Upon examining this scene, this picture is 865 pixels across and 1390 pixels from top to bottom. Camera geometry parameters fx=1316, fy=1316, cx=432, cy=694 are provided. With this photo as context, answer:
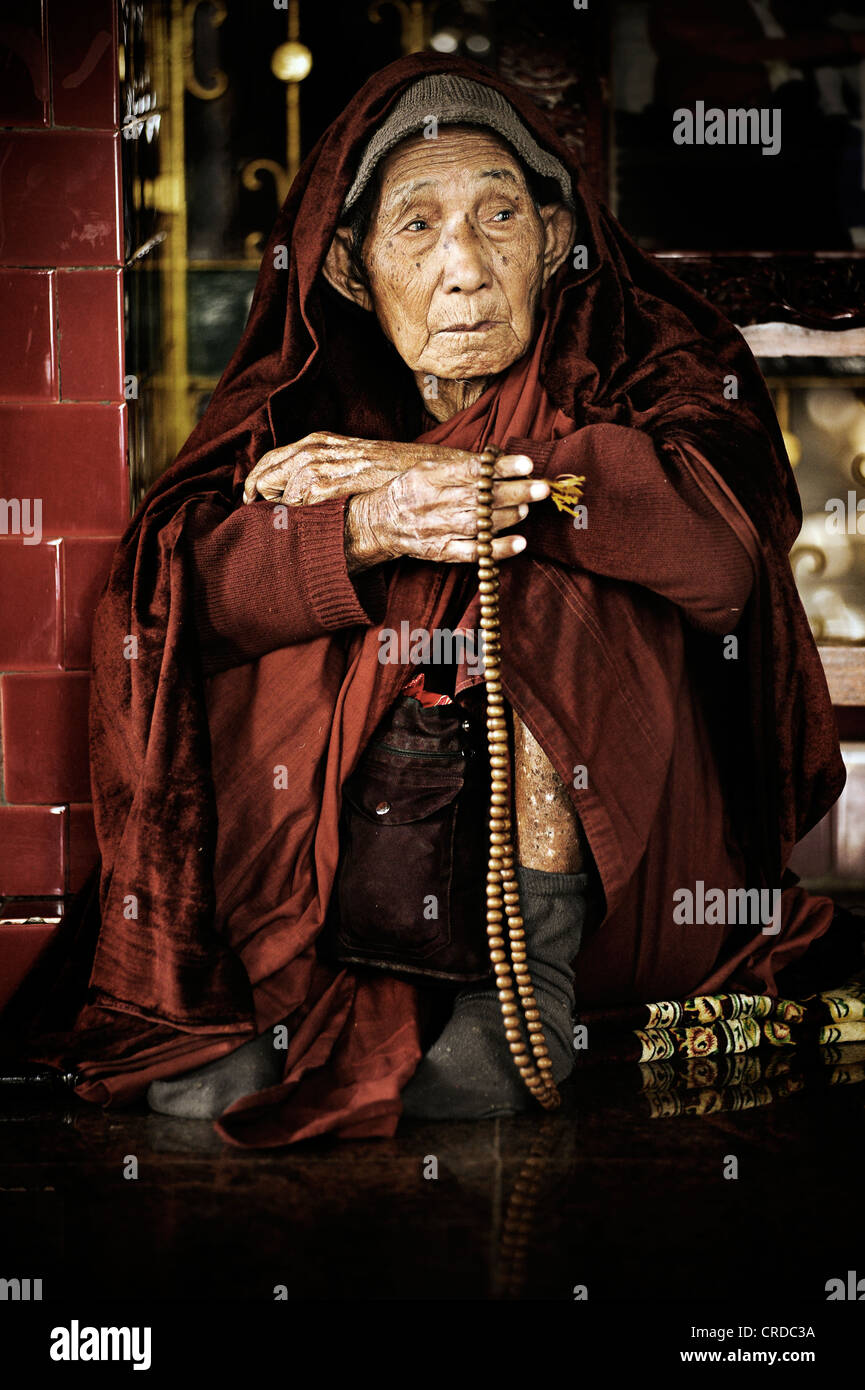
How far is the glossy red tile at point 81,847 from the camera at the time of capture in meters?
2.31

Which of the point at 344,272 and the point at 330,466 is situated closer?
the point at 330,466

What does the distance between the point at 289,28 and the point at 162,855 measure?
6.04 ft

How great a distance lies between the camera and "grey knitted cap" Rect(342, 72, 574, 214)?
2.09m

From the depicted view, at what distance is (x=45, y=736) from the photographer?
2309mm

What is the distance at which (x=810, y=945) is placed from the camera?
2.27 metres

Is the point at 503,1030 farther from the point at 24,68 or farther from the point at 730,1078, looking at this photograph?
the point at 24,68

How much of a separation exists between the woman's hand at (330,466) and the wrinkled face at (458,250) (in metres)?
0.20

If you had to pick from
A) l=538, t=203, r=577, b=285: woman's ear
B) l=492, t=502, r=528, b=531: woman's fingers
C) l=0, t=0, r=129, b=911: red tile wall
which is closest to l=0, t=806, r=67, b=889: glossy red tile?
l=0, t=0, r=129, b=911: red tile wall

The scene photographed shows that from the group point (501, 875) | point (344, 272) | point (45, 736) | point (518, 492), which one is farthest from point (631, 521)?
point (45, 736)

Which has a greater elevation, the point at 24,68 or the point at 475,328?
the point at 24,68

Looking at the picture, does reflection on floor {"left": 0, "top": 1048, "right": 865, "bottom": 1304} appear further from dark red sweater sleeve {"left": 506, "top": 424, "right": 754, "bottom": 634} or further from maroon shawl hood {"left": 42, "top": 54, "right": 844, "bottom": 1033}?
dark red sweater sleeve {"left": 506, "top": 424, "right": 754, "bottom": 634}

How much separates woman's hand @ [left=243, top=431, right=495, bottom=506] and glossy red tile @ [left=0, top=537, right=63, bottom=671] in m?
0.44

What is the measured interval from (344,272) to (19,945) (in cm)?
130
